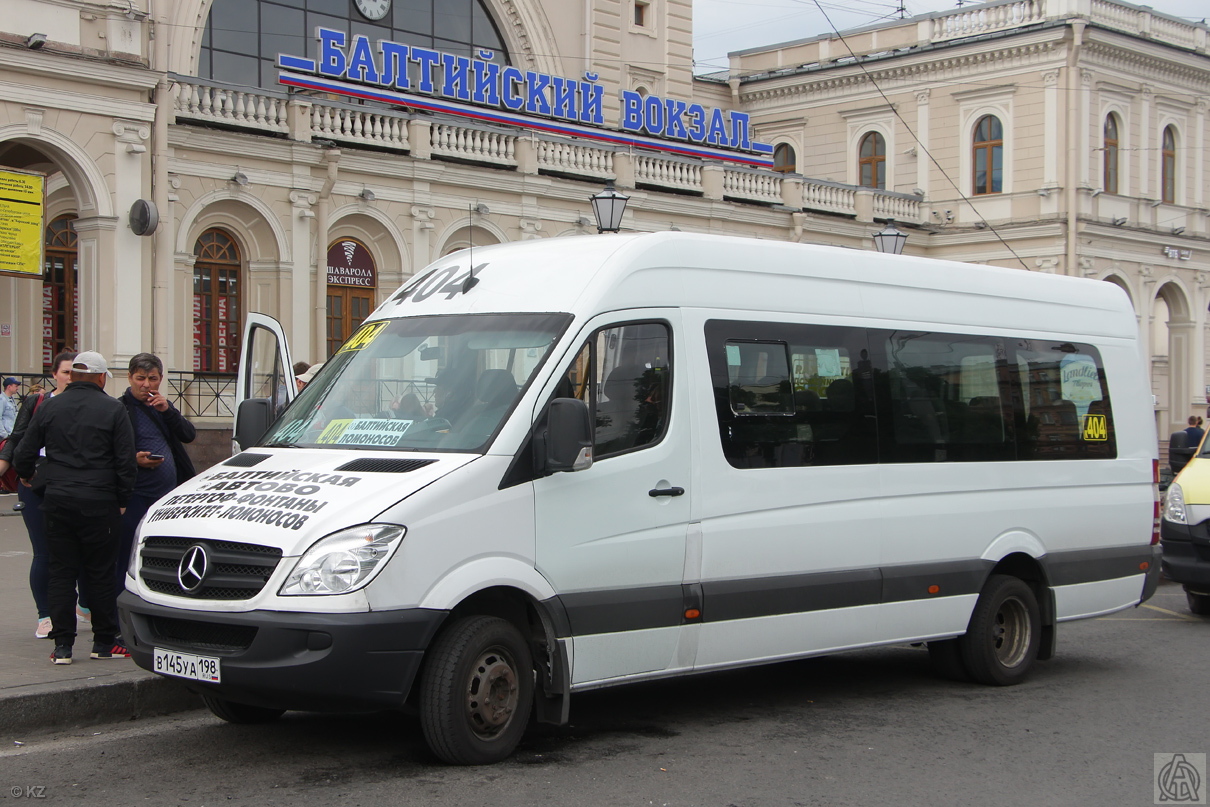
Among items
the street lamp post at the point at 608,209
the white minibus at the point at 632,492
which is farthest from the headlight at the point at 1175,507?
the street lamp post at the point at 608,209

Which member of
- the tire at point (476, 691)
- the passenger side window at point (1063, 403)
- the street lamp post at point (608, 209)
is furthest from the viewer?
the street lamp post at point (608, 209)

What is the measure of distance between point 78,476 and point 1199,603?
10.0m

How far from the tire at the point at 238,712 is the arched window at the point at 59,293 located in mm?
18573

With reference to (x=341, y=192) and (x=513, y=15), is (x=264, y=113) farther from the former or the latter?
(x=513, y=15)

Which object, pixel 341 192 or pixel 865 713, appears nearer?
pixel 865 713

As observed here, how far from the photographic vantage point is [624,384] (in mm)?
7113

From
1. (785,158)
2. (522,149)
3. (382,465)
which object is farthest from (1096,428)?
(785,158)

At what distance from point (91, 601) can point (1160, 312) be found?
136 ft

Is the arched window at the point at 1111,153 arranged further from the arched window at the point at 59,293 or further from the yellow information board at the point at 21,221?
the yellow information board at the point at 21,221

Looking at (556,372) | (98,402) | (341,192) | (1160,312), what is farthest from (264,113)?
(1160,312)

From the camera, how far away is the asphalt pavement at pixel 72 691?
7141 millimetres

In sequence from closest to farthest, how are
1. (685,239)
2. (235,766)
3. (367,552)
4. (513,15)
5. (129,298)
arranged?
(367,552) < (235,766) < (685,239) < (129,298) < (513,15)

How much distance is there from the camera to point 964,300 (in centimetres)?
915

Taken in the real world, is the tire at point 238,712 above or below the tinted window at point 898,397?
below
